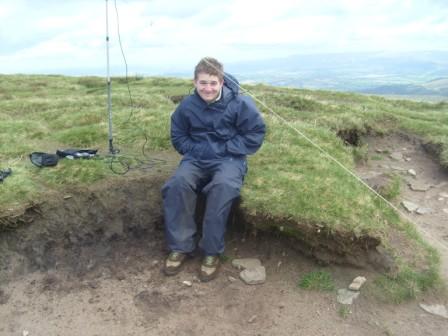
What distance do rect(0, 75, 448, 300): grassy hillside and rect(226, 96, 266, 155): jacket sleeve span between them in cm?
79

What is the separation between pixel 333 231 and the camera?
7586 mm

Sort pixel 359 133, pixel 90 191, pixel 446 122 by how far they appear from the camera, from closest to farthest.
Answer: pixel 90 191, pixel 359 133, pixel 446 122

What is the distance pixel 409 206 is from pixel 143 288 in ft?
23.7

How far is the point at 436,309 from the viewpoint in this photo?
6.98 m

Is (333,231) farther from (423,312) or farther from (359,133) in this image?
(359,133)

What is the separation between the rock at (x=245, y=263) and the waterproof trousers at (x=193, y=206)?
18.2 inches

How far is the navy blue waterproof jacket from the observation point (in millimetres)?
8516

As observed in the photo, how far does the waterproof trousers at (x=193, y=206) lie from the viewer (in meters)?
7.62

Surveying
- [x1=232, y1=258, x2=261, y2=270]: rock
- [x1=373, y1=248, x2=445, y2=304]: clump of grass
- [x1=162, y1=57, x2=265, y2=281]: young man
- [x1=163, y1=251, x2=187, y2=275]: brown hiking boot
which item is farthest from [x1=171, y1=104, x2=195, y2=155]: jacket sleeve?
[x1=373, y1=248, x2=445, y2=304]: clump of grass

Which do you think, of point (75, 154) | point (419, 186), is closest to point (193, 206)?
point (75, 154)

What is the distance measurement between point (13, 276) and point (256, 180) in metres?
5.05

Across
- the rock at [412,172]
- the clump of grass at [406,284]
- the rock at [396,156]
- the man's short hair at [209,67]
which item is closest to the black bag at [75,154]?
the man's short hair at [209,67]

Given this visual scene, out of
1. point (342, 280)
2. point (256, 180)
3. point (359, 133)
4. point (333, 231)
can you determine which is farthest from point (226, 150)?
point (359, 133)

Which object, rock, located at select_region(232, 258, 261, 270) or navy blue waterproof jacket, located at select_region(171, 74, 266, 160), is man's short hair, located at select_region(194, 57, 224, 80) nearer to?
navy blue waterproof jacket, located at select_region(171, 74, 266, 160)
